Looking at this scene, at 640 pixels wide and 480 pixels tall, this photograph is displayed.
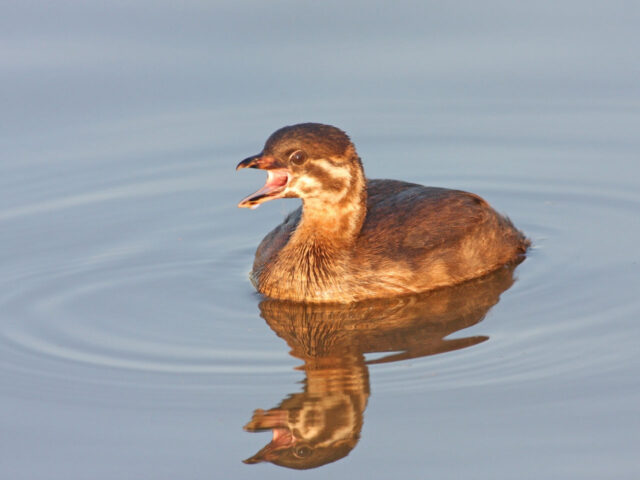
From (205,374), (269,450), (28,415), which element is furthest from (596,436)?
(28,415)

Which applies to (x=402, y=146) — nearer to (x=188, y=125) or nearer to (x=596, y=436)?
(x=188, y=125)

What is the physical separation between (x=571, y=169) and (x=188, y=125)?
15.7ft

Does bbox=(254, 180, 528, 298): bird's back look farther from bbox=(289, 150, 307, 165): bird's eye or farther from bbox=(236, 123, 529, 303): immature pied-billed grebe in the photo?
bbox=(289, 150, 307, 165): bird's eye

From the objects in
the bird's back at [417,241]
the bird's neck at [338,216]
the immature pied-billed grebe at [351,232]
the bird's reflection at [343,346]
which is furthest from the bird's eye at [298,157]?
the bird's reflection at [343,346]

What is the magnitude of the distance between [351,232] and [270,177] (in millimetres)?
995

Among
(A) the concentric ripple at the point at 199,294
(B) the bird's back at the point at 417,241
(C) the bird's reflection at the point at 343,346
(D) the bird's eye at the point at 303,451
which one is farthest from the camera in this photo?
(B) the bird's back at the point at 417,241

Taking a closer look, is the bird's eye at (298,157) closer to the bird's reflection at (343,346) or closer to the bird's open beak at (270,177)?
the bird's open beak at (270,177)

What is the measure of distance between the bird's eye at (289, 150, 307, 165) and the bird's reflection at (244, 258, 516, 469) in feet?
4.60

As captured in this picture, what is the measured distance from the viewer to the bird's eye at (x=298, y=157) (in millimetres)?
12477

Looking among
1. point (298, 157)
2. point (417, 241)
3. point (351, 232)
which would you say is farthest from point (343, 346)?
point (298, 157)

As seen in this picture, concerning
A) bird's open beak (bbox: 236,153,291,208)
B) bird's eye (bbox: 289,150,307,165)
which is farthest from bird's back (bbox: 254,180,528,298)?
bird's eye (bbox: 289,150,307,165)

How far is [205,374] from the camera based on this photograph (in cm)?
1083

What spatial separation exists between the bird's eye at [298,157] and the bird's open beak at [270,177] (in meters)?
0.10

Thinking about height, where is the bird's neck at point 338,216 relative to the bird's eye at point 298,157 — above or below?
below
